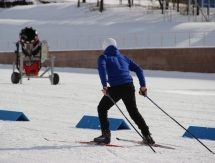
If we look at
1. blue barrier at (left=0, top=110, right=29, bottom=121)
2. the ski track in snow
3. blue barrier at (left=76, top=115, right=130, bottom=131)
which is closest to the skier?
the ski track in snow

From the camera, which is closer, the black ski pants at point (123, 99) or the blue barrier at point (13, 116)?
the black ski pants at point (123, 99)

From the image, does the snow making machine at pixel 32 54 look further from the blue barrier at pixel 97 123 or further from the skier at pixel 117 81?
the skier at pixel 117 81

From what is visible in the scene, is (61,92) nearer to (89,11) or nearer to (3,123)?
(3,123)

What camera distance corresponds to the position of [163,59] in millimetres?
39062

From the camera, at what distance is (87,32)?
173ft

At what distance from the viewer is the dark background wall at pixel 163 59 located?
3753cm

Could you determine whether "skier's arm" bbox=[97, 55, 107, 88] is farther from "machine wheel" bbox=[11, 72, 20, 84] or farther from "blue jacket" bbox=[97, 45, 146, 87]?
"machine wheel" bbox=[11, 72, 20, 84]

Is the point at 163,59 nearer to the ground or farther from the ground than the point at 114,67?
nearer to the ground

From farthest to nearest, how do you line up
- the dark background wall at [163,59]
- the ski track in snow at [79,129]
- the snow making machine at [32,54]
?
the dark background wall at [163,59] → the snow making machine at [32,54] → the ski track in snow at [79,129]

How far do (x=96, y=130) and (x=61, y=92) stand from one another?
28.5 feet

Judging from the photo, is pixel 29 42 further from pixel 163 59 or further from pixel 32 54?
pixel 163 59

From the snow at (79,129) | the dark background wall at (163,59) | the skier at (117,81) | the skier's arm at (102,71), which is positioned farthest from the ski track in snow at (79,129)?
the dark background wall at (163,59)

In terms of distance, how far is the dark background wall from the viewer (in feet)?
123

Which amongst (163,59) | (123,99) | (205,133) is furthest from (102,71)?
(163,59)
